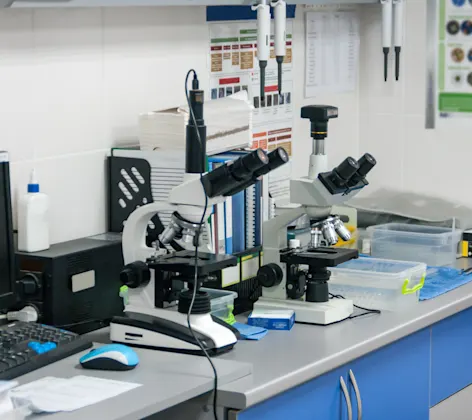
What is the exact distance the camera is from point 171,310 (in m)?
2.35

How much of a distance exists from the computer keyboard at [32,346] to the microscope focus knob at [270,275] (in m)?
0.56

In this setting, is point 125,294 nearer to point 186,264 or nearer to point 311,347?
A: point 186,264

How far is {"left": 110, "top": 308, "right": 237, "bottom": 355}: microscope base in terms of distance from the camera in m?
2.27

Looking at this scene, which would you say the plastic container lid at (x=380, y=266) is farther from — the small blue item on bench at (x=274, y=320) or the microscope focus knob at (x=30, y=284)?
the microscope focus knob at (x=30, y=284)

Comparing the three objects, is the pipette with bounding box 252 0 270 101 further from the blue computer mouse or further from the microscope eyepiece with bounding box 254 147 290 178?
the blue computer mouse

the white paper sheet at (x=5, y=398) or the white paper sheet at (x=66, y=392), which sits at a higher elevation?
the white paper sheet at (x=5, y=398)

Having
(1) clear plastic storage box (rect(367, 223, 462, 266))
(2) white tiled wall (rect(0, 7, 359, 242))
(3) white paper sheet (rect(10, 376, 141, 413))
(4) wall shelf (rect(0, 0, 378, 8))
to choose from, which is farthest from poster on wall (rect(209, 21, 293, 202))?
(3) white paper sheet (rect(10, 376, 141, 413))

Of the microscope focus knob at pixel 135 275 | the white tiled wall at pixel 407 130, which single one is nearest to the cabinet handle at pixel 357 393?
the microscope focus knob at pixel 135 275

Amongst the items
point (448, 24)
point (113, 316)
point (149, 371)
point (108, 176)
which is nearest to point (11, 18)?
point (108, 176)

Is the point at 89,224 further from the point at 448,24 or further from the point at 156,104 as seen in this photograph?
the point at 448,24

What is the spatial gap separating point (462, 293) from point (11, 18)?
56.0 inches

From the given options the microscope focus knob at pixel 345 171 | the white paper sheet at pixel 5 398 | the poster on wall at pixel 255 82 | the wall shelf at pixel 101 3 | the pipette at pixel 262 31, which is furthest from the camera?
the poster on wall at pixel 255 82

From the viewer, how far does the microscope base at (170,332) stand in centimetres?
227

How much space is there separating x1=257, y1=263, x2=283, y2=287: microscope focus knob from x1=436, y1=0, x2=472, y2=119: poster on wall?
4.19 ft
